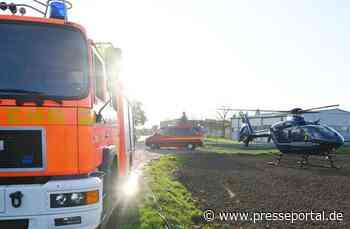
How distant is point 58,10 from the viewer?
4.38m

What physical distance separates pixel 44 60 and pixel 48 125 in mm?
828

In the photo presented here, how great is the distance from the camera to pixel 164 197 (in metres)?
8.62

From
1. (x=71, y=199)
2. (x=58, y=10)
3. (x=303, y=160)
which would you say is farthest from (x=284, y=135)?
(x=71, y=199)

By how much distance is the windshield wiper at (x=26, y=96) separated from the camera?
3.79m

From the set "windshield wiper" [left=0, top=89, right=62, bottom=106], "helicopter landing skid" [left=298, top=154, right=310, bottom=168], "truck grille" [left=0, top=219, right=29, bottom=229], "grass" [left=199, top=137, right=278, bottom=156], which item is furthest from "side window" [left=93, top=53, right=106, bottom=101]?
"grass" [left=199, top=137, right=278, bottom=156]

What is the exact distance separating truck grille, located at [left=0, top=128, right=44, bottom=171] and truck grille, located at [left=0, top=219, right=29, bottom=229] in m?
0.52

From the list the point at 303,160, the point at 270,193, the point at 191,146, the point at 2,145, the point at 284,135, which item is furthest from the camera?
the point at 191,146

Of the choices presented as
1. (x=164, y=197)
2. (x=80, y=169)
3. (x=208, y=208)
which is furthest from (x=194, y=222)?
(x=80, y=169)

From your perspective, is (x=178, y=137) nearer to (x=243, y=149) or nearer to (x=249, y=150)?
(x=243, y=149)

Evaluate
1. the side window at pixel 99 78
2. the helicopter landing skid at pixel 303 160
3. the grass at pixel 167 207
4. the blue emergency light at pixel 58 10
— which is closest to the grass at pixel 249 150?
the helicopter landing skid at pixel 303 160

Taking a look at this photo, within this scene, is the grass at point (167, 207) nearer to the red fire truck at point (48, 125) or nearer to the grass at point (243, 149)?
the red fire truck at point (48, 125)

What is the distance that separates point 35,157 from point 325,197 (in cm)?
761

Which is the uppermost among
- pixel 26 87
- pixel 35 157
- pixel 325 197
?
pixel 26 87

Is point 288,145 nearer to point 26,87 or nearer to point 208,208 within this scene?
point 208,208
